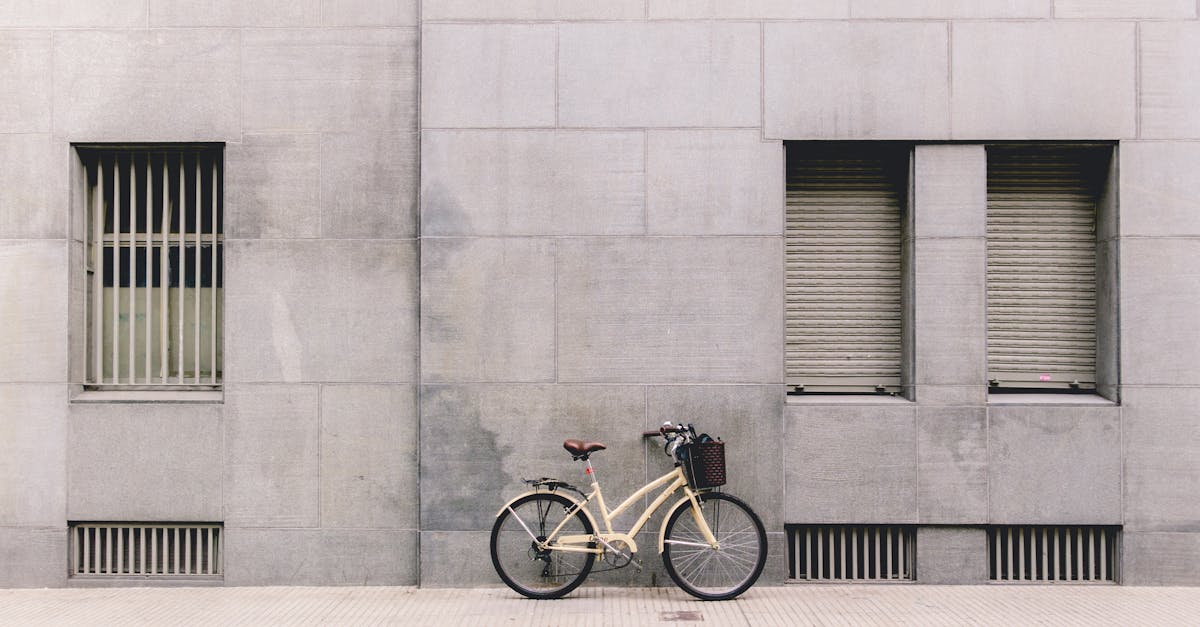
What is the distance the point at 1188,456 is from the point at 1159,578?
104cm

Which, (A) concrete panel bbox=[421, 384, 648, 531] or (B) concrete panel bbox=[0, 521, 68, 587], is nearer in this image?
(A) concrete panel bbox=[421, 384, 648, 531]

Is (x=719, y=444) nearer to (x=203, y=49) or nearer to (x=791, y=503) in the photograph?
(x=791, y=503)

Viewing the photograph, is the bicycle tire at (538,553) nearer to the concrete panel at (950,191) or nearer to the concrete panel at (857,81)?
the concrete panel at (857,81)

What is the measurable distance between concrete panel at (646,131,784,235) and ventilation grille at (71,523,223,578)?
4.73m

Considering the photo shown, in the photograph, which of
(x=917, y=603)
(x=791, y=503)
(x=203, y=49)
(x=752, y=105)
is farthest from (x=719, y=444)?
(x=203, y=49)

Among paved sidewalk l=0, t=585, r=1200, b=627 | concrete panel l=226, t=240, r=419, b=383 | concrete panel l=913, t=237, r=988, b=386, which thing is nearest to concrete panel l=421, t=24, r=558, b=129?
concrete panel l=226, t=240, r=419, b=383

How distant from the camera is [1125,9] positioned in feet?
23.8

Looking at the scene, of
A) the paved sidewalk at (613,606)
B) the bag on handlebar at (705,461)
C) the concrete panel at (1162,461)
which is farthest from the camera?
the concrete panel at (1162,461)

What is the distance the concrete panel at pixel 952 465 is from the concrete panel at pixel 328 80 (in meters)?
5.17

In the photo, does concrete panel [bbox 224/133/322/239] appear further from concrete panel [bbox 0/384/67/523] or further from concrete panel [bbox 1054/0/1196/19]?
concrete panel [bbox 1054/0/1196/19]

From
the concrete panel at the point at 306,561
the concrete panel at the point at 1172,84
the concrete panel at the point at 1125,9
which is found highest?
the concrete panel at the point at 1125,9

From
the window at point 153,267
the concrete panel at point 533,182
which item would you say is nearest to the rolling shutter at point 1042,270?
the concrete panel at point 533,182

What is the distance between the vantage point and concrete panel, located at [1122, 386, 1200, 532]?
7.14 metres

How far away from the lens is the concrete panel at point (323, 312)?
7.43 meters
